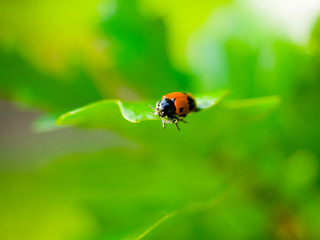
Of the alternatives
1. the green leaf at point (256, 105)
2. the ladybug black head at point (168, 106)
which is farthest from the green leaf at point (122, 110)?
the ladybug black head at point (168, 106)

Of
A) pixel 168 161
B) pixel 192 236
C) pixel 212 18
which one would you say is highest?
pixel 212 18

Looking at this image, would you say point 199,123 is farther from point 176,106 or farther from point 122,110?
point 122,110

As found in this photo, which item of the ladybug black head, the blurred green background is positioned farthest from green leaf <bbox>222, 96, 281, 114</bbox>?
the ladybug black head

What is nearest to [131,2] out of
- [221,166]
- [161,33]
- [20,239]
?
[161,33]

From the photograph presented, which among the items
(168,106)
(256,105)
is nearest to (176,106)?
(168,106)

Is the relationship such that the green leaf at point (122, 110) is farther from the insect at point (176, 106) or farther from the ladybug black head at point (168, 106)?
the ladybug black head at point (168, 106)

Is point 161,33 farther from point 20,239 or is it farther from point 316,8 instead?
point 20,239
